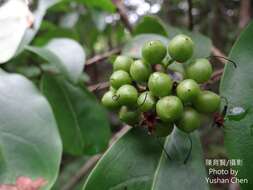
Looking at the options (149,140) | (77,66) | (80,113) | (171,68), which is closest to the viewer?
(149,140)

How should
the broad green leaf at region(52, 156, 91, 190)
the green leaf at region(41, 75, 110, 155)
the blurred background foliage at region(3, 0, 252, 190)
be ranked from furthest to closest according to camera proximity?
the broad green leaf at region(52, 156, 91, 190), the blurred background foliage at region(3, 0, 252, 190), the green leaf at region(41, 75, 110, 155)

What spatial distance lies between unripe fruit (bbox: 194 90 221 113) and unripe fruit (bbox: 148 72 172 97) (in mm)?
70

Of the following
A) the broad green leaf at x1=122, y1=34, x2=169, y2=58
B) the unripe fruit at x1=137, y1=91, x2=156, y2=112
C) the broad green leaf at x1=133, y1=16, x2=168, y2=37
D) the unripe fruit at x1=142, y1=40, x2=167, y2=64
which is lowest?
the broad green leaf at x1=133, y1=16, x2=168, y2=37

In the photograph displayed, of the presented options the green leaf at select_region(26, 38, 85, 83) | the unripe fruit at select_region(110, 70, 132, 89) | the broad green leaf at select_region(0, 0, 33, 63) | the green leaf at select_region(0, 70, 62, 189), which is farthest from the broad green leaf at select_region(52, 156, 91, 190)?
the unripe fruit at select_region(110, 70, 132, 89)

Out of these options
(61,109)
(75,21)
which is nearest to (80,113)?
(61,109)

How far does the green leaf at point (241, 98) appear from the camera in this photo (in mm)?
870

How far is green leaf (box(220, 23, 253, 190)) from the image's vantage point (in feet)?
2.85

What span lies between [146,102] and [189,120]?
4.0 inches

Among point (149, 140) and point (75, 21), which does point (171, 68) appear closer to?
point (149, 140)

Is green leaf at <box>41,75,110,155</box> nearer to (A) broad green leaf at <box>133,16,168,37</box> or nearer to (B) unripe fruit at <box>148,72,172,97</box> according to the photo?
(A) broad green leaf at <box>133,16,168,37</box>

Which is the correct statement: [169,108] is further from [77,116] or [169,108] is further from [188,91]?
[77,116]

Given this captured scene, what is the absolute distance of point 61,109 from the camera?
141cm

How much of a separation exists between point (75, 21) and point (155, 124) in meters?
1.56

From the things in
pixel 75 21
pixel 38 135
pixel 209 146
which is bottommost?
pixel 209 146
